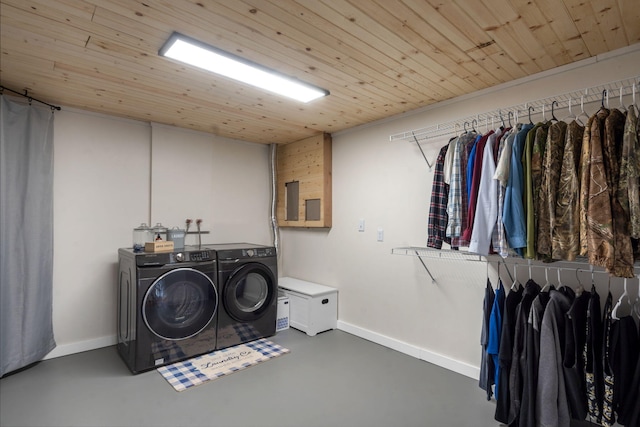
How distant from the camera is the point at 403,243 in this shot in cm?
314

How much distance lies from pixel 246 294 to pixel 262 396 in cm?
120

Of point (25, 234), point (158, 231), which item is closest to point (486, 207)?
point (158, 231)

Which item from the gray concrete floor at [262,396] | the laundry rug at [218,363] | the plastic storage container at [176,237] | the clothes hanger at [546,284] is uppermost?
the plastic storage container at [176,237]

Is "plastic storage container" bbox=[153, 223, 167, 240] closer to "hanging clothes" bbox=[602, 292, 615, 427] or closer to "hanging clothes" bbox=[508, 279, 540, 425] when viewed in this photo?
"hanging clothes" bbox=[508, 279, 540, 425]

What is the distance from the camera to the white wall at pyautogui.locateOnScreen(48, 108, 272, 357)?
3.02 m

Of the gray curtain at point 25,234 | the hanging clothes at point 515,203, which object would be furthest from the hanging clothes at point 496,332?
the gray curtain at point 25,234

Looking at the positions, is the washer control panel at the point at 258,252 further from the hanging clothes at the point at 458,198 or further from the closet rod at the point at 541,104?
the hanging clothes at the point at 458,198

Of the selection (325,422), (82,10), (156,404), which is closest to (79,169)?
(82,10)

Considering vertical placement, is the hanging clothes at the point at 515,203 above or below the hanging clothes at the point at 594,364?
above

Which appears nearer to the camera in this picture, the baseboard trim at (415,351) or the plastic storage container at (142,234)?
the baseboard trim at (415,351)

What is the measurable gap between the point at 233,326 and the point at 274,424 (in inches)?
50.3

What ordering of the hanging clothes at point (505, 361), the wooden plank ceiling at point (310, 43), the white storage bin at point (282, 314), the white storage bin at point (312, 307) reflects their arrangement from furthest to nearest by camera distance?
the white storage bin at point (282, 314) < the white storage bin at point (312, 307) < the hanging clothes at point (505, 361) < the wooden plank ceiling at point (310, 43)

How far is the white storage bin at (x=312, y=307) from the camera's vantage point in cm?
350

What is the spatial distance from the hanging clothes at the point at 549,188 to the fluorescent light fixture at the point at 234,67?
1552 millimetres
